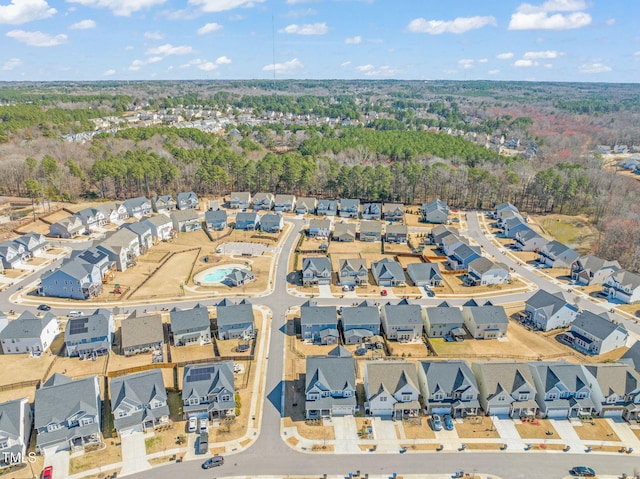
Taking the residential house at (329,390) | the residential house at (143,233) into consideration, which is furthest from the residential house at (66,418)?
the residential house at (143,233)

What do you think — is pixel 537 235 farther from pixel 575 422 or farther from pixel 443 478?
pixel 443 478

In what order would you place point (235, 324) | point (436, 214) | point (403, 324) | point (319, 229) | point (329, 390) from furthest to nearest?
point (436, 214) < point (319, 229) < point (403, 324) < point (235, 324) < point (329, 390)

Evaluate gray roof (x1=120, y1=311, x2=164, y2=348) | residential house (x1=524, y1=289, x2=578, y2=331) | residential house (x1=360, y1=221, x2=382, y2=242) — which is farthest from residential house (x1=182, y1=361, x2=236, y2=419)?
residential house (x1=360, y1=221, x2=382, y2=242)

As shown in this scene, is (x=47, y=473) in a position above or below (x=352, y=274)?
below

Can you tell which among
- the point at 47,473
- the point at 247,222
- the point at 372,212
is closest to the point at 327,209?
the point at 372,212

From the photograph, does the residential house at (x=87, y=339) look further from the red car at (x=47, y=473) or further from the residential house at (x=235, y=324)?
the red car at (x=47, y=473)

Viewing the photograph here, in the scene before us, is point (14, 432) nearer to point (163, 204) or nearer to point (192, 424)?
point (192, 424)

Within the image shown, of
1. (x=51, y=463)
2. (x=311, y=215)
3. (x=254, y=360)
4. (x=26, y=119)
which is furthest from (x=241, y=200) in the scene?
(x=26, y=119)
